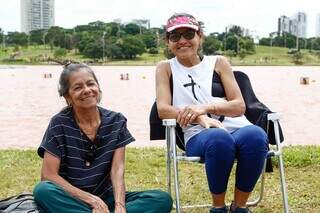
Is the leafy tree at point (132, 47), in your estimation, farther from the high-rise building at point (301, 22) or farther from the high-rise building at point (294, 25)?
the high-rise building at point (301, 22)

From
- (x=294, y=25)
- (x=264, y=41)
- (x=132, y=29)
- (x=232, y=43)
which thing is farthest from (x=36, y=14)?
(x=294, y=25)

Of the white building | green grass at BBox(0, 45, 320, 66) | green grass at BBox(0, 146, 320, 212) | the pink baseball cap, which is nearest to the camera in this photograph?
the pink baseball cap

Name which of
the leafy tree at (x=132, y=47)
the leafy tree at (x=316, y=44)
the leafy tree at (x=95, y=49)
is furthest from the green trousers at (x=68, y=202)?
the leafy tree at (x=316, y=44)

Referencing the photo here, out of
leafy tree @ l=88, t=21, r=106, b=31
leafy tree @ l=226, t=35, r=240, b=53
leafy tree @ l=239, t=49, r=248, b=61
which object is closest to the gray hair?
leafy tree @ l=239, t=49, r=248, b=61

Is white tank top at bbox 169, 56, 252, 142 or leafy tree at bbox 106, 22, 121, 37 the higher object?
leafy tree at bbox 106, 22, 121, 37

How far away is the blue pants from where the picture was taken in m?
3.06

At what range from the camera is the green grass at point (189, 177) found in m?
4.30

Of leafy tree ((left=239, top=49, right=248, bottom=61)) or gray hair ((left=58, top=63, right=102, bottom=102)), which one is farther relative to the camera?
leafy tree ((left=239, top=49, right=248, bottom=61))

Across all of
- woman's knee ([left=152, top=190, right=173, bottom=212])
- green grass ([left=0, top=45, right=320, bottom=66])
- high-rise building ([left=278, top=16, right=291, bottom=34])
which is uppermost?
high-rise building ([left=278, top=16, right=291, bottom=34])

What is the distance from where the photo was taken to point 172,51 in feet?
12.0

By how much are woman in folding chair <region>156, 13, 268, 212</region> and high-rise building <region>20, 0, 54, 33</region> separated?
11357 centimetres

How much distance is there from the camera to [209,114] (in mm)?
3504

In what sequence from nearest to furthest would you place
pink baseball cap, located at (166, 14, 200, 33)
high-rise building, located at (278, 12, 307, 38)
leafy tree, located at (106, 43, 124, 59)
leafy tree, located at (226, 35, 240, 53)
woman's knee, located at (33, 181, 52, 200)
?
woman's knee, located at (33, 181, 52, 200) → pink baseball cap, located at (166, 14, 200, 33) → leafy tree, located at (106, 43, 124, 59) → leafy tree, located at (226, 35, 240, 53) → high-rise building, located at (278, 12, 307, 38)

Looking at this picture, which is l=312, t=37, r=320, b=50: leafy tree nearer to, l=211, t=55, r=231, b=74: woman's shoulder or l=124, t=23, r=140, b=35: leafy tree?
l=124, t=23, r=140, b=35: leafy tree
